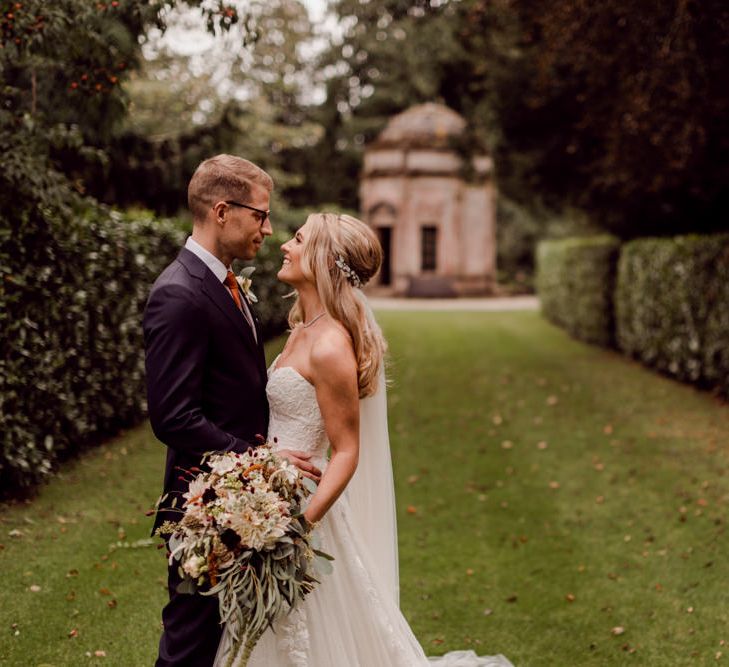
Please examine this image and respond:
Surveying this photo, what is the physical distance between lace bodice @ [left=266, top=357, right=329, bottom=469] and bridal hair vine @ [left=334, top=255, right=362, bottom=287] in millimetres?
467

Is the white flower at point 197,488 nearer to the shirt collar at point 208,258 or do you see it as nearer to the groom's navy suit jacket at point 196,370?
the groom's navy suit jacket at point 196,370

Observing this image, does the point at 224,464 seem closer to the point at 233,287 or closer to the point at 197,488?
Answer: the point at 197,488

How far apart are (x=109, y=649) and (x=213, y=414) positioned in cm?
247

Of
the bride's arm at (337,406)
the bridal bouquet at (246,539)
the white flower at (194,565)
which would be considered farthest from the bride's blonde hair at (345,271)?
the white flower at (194,565)

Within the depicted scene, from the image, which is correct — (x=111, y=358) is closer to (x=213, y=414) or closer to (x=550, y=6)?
(x=213, y=414)

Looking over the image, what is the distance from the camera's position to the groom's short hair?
3.42 metres

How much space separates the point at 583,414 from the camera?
12.2 metres

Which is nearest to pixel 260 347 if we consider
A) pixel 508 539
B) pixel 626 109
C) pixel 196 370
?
pixel 196 370

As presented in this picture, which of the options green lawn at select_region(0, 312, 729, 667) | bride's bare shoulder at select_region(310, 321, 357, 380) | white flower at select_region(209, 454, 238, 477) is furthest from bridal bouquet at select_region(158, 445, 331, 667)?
green lawn at select_region(0, 312, 729, 667)

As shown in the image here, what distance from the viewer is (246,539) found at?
2963 mm

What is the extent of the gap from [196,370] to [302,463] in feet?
1.93

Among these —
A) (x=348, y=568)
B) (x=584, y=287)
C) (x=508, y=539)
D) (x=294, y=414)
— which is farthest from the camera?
(x=584, y=287)

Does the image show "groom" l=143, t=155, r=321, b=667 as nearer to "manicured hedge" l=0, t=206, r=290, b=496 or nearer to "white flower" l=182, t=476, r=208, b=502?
"white flower" l=182, t=476, r=208, b=502

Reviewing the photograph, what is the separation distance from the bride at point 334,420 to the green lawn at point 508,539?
1733mm
